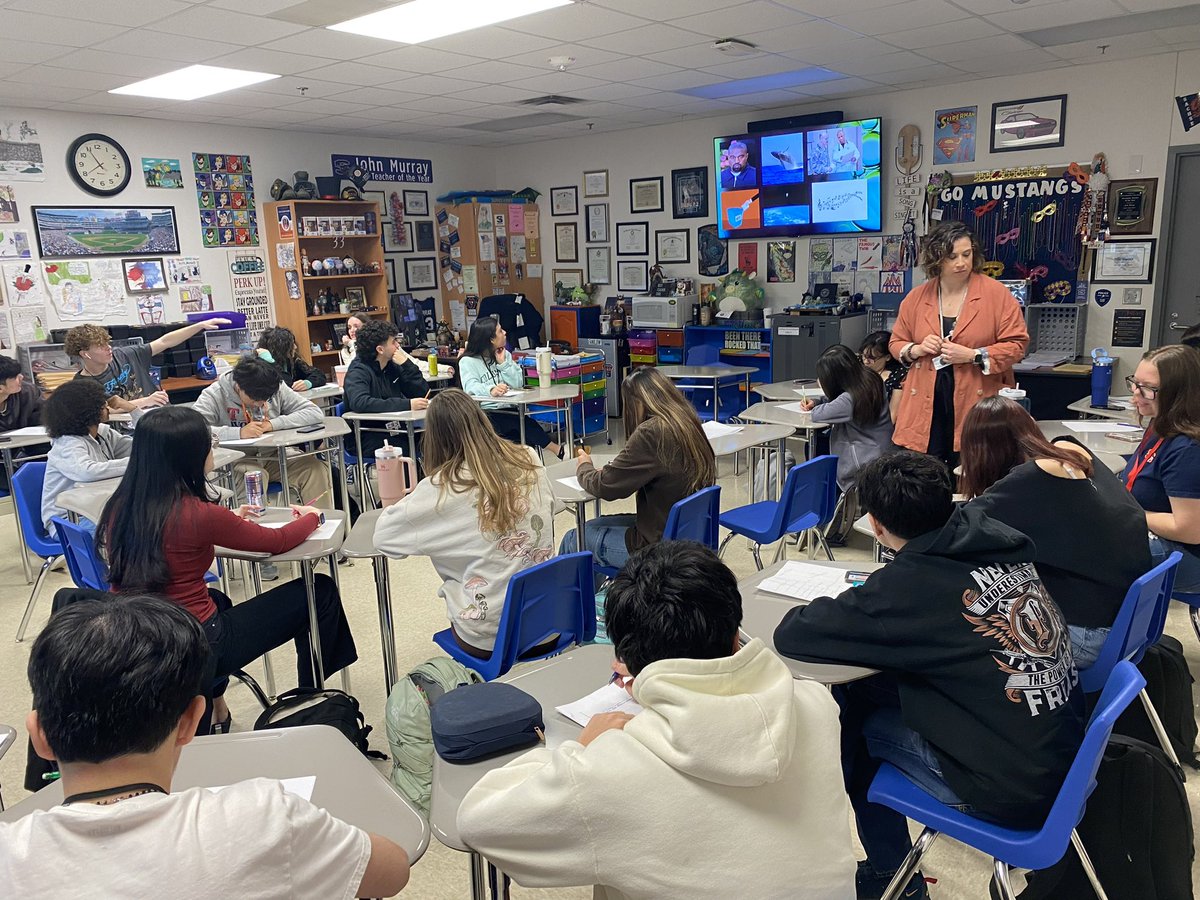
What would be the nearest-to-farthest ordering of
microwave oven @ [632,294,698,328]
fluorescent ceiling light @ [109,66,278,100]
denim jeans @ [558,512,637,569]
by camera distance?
denim jeans @ [558,512,637,569] < fluorescent ceiling light @ [109,66,278,100] < microwave oven @ [632,294,698,328]

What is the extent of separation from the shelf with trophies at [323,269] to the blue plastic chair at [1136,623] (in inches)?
277

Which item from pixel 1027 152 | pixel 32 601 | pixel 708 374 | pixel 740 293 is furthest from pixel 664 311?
pixel 32 601

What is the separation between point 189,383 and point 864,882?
6.15m

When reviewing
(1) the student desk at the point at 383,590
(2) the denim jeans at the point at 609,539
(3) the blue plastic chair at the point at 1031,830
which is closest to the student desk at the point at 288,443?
(1) the student desk at the point at 383,590

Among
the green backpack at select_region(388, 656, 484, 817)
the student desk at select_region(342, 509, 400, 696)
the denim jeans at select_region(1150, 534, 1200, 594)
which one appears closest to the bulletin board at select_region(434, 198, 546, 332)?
the student desk at select_region(342, 509, 400, 696)

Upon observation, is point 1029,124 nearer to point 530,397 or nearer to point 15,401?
point 530,397

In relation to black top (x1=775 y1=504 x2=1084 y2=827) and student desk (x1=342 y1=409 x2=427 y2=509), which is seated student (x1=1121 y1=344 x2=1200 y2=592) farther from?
student desk (x1=342 y1=409 x2=427 y2=509)

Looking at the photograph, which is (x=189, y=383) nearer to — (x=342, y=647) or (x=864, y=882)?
(x=342, y=647)

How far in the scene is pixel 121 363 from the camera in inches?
223

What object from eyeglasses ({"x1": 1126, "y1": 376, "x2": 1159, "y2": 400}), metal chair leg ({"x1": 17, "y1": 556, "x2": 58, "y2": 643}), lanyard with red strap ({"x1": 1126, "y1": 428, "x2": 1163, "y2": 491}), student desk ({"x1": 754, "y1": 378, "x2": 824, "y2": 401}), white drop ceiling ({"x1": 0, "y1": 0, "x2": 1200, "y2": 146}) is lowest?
metal chair leg ({"x1": 17, "y1": 556, "x2": 58, "y2": 643})

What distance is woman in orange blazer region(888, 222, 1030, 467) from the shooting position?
399cm

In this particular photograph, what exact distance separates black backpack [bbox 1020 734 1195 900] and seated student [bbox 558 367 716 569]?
66.8 inches

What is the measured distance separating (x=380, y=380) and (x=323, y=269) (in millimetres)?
3057

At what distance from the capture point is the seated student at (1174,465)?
2.75 metres
